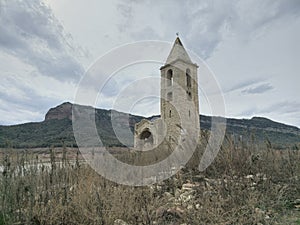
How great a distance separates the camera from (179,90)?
938 inches

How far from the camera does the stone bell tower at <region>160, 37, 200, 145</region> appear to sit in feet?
77.0

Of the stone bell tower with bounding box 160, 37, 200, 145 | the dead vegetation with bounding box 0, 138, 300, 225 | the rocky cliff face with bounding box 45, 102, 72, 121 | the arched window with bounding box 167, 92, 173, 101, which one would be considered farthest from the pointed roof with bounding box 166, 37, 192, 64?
the dead vegetation with bounding box 0, 138, 300, 225

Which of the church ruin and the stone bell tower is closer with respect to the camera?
the church ruin

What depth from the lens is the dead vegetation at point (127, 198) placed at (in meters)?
2.92

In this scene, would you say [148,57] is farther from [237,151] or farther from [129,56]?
[237,151]

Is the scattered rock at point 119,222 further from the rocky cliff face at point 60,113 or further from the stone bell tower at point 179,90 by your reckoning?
the rocky cliff face at point 60,113

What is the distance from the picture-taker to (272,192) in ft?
11.7

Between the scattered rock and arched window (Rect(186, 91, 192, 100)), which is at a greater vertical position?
arched window (Rect(186, 91, 192, 100))

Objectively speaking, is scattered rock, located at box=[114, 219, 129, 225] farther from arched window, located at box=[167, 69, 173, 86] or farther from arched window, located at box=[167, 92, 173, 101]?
arched window, located at box=[167, 69, 173, 86]

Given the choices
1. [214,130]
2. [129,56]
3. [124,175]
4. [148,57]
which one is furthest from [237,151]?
[148,57]

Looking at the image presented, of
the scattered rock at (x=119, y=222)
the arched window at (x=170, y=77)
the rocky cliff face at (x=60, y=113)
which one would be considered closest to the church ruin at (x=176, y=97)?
the arched window at (x=170, y=77)

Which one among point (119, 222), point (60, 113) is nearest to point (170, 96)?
point (60, 113)

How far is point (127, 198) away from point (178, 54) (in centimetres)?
2270

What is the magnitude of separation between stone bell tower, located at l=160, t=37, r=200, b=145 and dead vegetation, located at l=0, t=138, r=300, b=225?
18663mm
